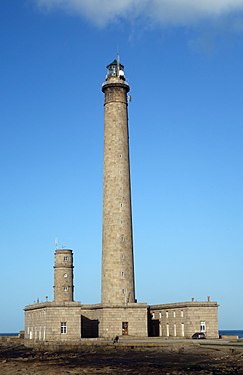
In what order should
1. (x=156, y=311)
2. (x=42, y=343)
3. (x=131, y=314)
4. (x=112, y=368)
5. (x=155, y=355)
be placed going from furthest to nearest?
(x=156, y=311) < (x=131, y=314) < (x=42, y=343) < (x=155, y=355) < (x=112, y=368)

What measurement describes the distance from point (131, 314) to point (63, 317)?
730cm

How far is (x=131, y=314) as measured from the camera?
60.8 metres

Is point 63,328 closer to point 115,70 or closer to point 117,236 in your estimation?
point 117,236

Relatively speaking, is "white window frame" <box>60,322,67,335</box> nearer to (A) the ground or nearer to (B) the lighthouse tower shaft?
(B) the lighthouse tower shaft

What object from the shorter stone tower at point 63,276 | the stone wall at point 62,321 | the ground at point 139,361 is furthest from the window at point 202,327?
the shorter stone tower at point 63,276

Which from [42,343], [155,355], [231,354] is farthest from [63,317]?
[231,354]

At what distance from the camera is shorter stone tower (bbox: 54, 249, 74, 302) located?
70.7 metres

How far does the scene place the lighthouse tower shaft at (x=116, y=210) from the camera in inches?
2429

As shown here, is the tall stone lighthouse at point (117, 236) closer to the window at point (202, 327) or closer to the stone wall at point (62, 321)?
the stone wall at point (62, 321)

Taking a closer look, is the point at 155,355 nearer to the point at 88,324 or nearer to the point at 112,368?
the point at 112,368

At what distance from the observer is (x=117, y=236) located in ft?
204

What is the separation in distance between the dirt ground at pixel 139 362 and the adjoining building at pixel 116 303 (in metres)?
9.43

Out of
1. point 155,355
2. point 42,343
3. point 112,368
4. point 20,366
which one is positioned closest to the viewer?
point 112,368

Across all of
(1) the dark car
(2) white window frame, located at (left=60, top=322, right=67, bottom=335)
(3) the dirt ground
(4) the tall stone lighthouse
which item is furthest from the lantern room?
(3) the dirt ground
